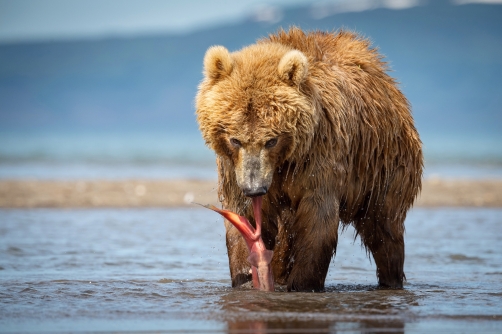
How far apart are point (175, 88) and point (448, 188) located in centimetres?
→ 17662

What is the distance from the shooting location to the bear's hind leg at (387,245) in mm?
7426

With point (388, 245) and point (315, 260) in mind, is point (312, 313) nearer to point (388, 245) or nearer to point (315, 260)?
point (315, 260)

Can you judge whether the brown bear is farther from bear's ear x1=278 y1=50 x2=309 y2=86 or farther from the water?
the water

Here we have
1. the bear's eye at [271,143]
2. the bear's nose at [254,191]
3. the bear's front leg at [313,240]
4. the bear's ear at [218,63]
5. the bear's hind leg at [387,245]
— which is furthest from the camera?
the bear's hind leg at [387,245]

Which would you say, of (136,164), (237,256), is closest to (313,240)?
(237,256)

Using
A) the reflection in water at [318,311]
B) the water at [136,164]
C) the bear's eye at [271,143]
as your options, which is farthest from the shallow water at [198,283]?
the water at [136,164]

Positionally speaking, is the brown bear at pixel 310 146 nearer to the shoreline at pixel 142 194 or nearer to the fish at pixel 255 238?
the fish at pixel 255 238

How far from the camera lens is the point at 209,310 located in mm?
5883

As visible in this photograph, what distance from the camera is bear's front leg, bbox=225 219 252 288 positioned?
21.8ft

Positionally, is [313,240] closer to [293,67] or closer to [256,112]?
[256,112]

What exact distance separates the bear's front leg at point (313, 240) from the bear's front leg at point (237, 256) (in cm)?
37

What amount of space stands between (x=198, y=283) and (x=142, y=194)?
864 centimetres

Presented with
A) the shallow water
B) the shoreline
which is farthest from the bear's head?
the shoreline

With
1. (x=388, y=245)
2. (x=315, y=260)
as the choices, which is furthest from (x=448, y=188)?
(x=315, y=260)
